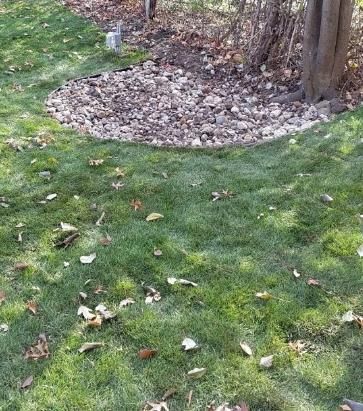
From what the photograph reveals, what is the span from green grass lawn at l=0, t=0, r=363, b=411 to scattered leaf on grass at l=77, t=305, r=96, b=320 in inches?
1.4

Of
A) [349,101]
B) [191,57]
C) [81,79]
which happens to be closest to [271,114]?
[349,101]

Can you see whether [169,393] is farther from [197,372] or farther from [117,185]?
[117,185]

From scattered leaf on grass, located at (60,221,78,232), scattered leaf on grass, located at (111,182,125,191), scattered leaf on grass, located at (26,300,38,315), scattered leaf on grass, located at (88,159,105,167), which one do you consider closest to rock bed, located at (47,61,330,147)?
scattered leaf on grass, located at (88,159,105,167)

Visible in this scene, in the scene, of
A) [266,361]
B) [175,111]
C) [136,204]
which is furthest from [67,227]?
[175,111]

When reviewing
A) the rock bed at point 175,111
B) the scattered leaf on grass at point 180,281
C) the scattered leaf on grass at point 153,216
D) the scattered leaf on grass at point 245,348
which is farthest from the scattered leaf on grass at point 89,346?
the rock bed at point 175,111

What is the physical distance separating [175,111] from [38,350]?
3717mm

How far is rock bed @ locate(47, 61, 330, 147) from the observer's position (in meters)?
5.43

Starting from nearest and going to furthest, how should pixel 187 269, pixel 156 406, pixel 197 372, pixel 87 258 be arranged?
pixel 156 406 < pixel 197 372 < pixel 187 269 < pixel 87 258

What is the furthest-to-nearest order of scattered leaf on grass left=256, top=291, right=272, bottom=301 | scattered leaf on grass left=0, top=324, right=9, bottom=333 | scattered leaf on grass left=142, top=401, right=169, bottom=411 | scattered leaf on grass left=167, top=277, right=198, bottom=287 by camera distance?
scattered leaf on grass left=167, top=277, right=198, bottom=287 < scattered leaf on grass left=256, top=291, right=272, bottom=301 < scattered leaf on grass left=0, top=324, right=9, bottom=333 < scattered leaf on grass left=142, top=401, right=169, bottom=411

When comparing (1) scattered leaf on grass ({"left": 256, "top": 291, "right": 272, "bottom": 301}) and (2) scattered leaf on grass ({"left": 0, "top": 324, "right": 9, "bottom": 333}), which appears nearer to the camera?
(2) scattered leaf on grass ({"left": 0, "top": 324, "right": 9, "bottom": 333})

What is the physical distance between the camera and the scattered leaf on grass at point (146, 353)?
272cm

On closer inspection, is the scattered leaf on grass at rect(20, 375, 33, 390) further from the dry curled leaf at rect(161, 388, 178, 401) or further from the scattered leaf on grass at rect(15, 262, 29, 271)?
the scattered leaf on grass at rect(15, 262, 29, 271)

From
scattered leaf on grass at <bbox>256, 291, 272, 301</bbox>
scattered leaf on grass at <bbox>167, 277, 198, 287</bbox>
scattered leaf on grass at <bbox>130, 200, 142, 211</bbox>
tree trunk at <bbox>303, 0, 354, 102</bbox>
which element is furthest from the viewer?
tree trunk at <bbox>303, 0, 354, 102</bbox>

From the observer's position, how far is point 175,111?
600cm
